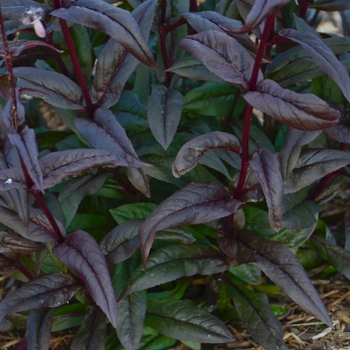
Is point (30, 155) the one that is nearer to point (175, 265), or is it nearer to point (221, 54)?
point (221, 54)

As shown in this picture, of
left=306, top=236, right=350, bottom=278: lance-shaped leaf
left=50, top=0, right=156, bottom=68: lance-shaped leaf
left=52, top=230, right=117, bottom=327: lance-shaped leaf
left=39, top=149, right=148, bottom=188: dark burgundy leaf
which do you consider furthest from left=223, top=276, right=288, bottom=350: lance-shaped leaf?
left=50, top=0, right=156, bottom=68: lance-shaped leaf

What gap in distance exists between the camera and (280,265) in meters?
1.49

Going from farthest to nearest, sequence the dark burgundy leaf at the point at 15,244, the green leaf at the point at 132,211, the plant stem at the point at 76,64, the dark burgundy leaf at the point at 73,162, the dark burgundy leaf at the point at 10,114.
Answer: the green leaf at the point at 132,211, the dark burgundy leaf at the point at 15,244, the plant stem at the point at 76,64, the dark burgundy leaf at the point at 73,162, the dark burgundy leaf at the point at 10,114

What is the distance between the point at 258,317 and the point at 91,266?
1.81 ft

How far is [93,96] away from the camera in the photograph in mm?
1586

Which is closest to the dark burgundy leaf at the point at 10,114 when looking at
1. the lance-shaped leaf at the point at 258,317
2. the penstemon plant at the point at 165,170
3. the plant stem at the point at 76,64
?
the penstemon plant at the point at 165,170

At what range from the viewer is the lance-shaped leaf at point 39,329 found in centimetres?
152

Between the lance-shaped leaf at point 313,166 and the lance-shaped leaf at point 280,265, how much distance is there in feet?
0.54

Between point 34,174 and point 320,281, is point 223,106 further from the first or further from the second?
point 34,174

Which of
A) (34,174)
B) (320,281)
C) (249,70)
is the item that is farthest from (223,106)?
(34,174)

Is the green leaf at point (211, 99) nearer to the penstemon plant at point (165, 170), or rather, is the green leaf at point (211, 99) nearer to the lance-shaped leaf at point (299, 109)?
the penstemon plant at point (165, 170)

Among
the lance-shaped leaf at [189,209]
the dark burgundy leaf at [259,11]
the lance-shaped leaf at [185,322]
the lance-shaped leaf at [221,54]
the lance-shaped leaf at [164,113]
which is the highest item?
the dark burgundy leaf at [259,11]

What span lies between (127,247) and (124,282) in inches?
5.4

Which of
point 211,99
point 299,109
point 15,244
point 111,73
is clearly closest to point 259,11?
point 299,109
